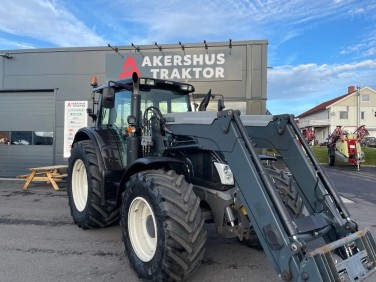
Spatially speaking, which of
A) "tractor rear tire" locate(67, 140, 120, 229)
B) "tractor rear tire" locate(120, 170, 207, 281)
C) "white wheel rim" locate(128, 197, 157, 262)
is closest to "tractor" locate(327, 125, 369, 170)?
"tractor rear tire" locate(67, 140, 120, 229)

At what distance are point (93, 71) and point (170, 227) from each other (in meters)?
9.77

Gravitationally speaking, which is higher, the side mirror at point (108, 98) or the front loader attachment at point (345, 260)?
the side mirror at point (108, 98)

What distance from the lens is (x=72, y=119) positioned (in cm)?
1231

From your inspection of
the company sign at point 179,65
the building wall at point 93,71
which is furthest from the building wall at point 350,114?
the company sign at point 179,65

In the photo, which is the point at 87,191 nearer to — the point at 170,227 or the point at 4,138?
the point at 170,227

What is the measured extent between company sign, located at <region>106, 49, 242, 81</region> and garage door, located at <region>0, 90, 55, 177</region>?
2726 millimetres

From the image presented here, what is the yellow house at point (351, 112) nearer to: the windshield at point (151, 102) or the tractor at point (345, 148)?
the tractor at point (345, 148)

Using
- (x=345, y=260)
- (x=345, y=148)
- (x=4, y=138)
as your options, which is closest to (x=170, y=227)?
(x=345, y=260)

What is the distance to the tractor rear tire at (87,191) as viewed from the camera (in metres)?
5.47

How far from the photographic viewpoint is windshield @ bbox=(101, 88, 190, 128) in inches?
207


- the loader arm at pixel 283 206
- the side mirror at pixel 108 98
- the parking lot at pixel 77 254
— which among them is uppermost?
the side mirror at pixel 108 98

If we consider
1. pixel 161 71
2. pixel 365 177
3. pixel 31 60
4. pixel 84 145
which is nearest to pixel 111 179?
pixel 84 145

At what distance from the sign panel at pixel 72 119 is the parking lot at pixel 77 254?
522 cm

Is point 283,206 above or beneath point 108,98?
beneath
